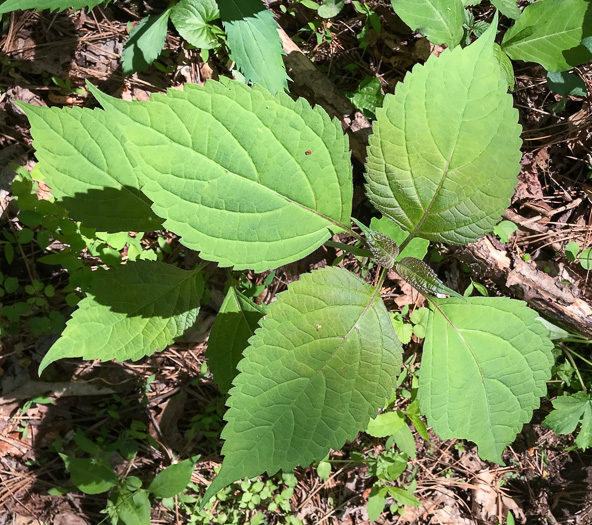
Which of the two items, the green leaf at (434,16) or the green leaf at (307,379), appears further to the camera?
the green leaf at (434,16)

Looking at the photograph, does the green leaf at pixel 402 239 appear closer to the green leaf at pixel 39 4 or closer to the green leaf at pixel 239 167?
the green leaf at pixel 239 167

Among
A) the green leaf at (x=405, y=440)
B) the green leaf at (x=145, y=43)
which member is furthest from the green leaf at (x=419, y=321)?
the green leaf at (x=145, y=43)

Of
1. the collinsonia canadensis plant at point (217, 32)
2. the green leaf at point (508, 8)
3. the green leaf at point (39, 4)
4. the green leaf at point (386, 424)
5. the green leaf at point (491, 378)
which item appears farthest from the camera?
the green leaf at point (386, 424)

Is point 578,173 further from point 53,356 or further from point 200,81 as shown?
point 53,356

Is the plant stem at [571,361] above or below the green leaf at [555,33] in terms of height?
below

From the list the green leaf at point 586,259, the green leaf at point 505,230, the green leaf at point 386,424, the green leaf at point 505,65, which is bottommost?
the green leaf at point 386,424

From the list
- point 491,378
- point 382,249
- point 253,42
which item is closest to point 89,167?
point 253,42

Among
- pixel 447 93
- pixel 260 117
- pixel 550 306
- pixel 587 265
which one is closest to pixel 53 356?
pixel 260 117
